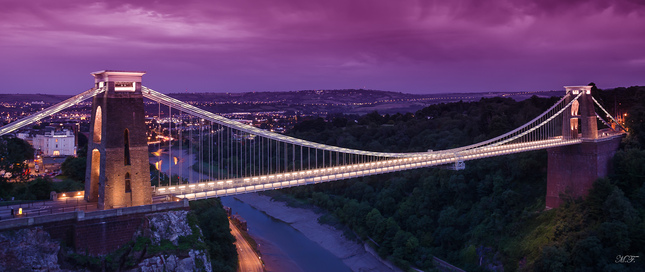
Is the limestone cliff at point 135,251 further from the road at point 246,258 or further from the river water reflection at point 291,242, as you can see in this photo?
the river water reflection at point 291,242

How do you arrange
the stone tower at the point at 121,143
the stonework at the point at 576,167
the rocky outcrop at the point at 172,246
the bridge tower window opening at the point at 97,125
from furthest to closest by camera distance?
the stonework at the point at 576,167, the bridge tower window opening at the point at 97,125, the stone tower at the point at 121,143, the rocky outcrop at the point at 172,246

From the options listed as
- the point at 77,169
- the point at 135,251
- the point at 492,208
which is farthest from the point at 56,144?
the point at 492,208

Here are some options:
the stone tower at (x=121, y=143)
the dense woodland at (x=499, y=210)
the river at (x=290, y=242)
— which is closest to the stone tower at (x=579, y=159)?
the dense woodland at (x=499, y=210)

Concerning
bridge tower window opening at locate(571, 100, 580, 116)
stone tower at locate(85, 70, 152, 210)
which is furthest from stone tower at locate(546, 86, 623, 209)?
stone tower at locate(85, 70, 152, 210)

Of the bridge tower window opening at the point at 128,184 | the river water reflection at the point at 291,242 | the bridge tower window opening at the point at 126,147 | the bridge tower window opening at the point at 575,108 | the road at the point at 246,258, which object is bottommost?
the river water reflection at the point at 291,242

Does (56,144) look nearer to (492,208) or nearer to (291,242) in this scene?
(291,242)

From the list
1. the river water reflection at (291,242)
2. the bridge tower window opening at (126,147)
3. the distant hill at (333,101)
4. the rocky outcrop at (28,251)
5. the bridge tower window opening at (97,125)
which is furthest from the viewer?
the distant hill at (333,101)

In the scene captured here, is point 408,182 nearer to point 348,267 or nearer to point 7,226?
point 348,267
